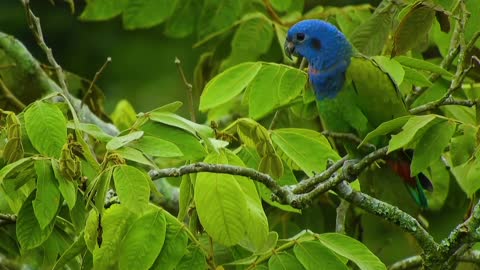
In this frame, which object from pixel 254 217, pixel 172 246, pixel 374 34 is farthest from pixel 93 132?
pixel 374 34

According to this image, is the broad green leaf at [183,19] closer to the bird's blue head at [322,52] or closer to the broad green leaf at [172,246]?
the bird's blue head at [322,52]

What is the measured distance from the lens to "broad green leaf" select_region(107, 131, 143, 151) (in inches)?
107

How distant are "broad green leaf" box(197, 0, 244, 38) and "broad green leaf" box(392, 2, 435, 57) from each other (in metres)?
1.56

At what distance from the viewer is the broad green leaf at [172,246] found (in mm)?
2824

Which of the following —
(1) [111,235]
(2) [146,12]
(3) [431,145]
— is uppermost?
(3) [431,145]

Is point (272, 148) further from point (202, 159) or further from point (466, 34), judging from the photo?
point (466, 34)

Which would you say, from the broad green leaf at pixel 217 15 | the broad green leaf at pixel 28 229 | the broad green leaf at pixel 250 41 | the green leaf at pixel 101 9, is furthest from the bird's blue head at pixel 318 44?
the broad green leaf at pixel 28 229

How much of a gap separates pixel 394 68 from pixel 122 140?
930 millimetres

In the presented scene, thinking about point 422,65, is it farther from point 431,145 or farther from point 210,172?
point 210,172

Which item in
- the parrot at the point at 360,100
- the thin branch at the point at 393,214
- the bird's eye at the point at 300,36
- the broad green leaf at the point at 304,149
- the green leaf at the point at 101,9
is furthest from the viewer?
the green leaf at the point at 101,9

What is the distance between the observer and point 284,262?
9.53 feet

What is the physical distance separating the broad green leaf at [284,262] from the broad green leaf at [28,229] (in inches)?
22.2

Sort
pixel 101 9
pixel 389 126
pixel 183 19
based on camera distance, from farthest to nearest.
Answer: pixel 183 19
pixel 101 9
pixel 389 126

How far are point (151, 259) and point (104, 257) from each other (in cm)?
12
